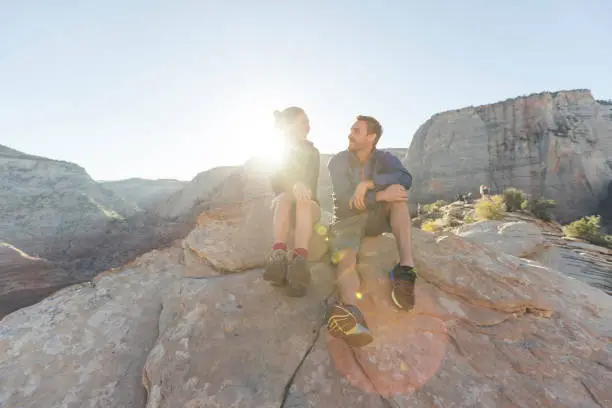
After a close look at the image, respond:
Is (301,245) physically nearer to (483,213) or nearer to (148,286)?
(148,286)

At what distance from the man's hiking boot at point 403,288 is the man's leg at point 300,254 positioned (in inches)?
27.2

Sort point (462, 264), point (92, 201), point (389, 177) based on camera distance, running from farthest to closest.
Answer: point (92, 201), point (462, 264), point (389, 177)

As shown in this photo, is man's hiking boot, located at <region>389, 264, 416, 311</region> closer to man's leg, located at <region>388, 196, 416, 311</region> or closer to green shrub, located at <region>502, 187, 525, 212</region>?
man's leg, located at <region>388, 196, 416, 311</region>

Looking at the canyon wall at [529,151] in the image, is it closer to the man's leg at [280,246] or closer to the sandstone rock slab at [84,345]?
the man's leg at [280,246]

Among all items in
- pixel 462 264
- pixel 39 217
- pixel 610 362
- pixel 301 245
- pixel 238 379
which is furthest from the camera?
pixel 39 217

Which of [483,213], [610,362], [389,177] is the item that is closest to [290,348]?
[389,177]

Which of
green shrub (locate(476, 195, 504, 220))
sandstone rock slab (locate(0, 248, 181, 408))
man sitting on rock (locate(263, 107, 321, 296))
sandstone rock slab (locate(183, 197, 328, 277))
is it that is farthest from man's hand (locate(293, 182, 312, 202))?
green shrub (locate(476, 195, 504, 220))

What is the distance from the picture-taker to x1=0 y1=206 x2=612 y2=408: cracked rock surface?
1.74m

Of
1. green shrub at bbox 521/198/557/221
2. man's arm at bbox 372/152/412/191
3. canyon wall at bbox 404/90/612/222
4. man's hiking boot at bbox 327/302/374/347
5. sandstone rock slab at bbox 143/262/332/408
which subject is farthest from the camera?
canyon wall at bbox 404/90/612/222

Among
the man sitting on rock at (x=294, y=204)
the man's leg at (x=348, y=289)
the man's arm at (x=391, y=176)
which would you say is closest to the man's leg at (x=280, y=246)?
the man sitting on rock at (x=294, y=204)

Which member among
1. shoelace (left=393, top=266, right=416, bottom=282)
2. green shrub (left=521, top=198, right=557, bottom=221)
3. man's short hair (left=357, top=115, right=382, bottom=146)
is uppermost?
man's short hair (left=357, top=115, right=382, bottom=146)

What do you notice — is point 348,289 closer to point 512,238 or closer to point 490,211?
point 512,238

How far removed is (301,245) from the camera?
7.68 ft

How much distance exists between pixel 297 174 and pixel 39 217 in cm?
3943
